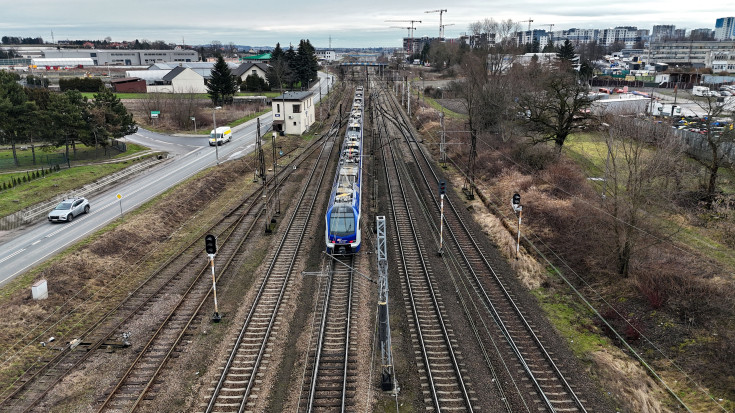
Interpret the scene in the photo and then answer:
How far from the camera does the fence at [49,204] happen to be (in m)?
29.1

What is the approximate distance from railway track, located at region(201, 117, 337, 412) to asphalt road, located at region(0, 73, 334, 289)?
948 cm

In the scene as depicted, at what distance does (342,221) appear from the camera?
2562cm

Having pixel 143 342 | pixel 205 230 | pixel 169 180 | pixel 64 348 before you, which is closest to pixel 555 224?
pixel 205 230

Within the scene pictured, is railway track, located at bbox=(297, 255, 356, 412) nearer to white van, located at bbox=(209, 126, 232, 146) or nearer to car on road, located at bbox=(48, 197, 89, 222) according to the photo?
car on road, located at bbox=(48, 197, 89, 222)

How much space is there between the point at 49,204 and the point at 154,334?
1990 centimetres

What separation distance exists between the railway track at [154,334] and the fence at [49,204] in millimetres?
11047

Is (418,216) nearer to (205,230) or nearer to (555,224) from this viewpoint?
(555,224)

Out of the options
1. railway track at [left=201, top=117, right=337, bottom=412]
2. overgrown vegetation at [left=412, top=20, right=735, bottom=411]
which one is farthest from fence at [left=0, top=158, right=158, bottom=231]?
overgrown vegetation at [left=412, top=20, right=735, bottom=411]

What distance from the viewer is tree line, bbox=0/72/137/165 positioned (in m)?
40.9

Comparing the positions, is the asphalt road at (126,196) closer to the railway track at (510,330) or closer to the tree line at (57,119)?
the tree line at (57,119)

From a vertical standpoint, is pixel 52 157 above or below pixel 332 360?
above

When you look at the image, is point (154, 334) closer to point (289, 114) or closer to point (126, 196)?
point (126, 196)

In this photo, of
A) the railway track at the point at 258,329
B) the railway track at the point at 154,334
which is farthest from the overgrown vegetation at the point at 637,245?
the railway track at the point at 154,334

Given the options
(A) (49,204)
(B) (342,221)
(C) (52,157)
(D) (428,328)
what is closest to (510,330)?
(D) (428,328)
